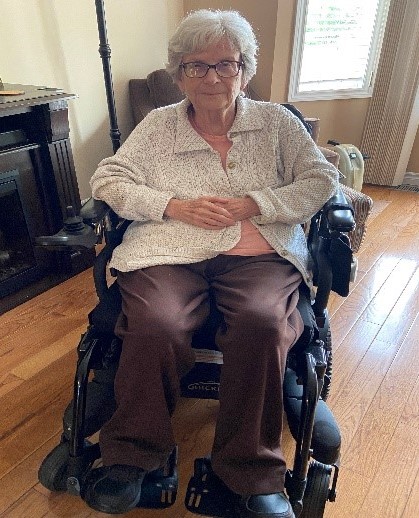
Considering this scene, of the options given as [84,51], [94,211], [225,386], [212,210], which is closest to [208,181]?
[212,210]

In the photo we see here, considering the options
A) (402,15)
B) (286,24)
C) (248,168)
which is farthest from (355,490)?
(402,15)

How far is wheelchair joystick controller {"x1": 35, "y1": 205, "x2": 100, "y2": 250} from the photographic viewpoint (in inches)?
44.1

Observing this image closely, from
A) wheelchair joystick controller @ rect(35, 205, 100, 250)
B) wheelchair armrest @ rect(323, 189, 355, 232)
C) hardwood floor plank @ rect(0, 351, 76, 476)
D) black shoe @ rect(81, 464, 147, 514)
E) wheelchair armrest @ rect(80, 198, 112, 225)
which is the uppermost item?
wheelchair armrest @ rect(323, 189, 355, 232)

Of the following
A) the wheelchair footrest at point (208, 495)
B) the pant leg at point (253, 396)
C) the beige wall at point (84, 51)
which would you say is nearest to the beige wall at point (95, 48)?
the beige wall at point (84, 51)

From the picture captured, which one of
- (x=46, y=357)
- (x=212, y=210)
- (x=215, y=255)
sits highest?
(x=212, y=210)

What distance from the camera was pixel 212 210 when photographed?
1.15 meters

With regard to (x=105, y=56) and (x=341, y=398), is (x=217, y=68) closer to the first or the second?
(x=105, y=56)

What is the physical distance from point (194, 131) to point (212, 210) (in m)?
0.27

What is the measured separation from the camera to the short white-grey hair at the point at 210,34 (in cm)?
114

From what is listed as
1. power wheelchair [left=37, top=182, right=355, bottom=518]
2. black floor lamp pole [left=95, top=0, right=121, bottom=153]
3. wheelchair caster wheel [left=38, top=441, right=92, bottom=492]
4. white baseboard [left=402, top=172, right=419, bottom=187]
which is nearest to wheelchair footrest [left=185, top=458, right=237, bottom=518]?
power wheelchair [left=37, top=182, right=355, bottom=518]

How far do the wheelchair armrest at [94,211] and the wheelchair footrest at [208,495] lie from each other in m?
0.70

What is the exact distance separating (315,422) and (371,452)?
0.35 metres

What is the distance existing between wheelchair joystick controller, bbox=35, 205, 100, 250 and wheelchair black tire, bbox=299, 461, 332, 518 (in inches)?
31.6

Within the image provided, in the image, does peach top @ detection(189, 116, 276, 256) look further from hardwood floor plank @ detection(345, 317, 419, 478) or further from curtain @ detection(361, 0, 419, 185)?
curtain @ detection(361, 0, 419, 185)
